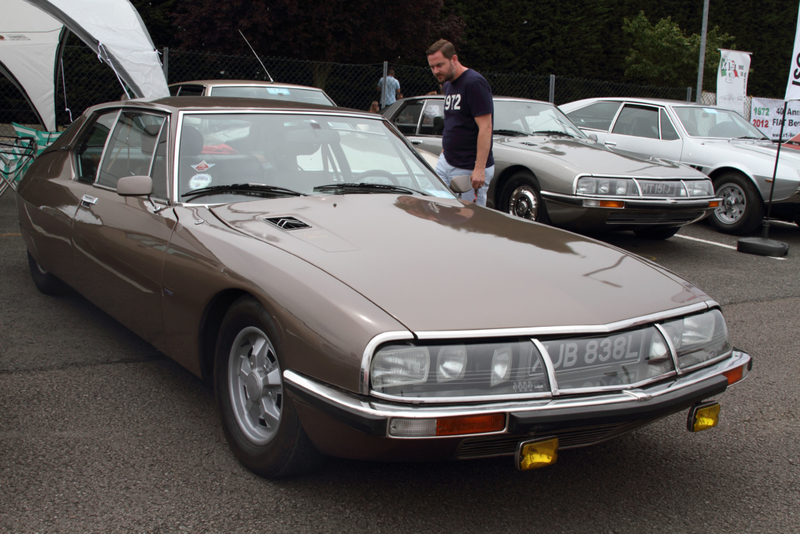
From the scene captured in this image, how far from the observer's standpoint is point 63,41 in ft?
34.4

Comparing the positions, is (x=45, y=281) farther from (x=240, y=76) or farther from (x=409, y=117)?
(x=240, y=76)

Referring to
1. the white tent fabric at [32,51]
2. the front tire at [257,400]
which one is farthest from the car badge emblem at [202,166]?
the white tent fabric at [32,51]

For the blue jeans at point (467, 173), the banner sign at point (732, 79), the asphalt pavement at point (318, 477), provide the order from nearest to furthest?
1. the asphalt pavement at point (318, 477)
2. the blue jeans at point (467, 173)
3. the banner sign at point (732, 79)

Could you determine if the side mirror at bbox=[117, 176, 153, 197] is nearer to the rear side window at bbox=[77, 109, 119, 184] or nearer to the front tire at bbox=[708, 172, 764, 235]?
the rear side window at bbox=[77, 109, 119, 184]

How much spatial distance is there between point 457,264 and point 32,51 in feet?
33.3

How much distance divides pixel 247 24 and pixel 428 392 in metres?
19.7

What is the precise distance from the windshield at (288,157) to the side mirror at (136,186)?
14 centimetres

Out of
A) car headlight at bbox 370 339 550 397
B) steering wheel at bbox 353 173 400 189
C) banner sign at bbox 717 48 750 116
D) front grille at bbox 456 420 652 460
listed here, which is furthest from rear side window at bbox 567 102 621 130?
car headlight at bbox 370 339 550 397

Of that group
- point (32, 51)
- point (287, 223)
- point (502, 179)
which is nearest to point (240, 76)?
point (32, 51)

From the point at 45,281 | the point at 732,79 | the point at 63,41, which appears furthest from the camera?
the point at 732,79

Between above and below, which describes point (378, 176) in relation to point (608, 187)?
above

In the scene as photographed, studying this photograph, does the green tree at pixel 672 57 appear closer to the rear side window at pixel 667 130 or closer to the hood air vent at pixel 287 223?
the rear side window at pixel 667 130

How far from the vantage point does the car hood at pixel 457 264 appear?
2168mm

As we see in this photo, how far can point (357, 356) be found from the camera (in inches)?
78.9
